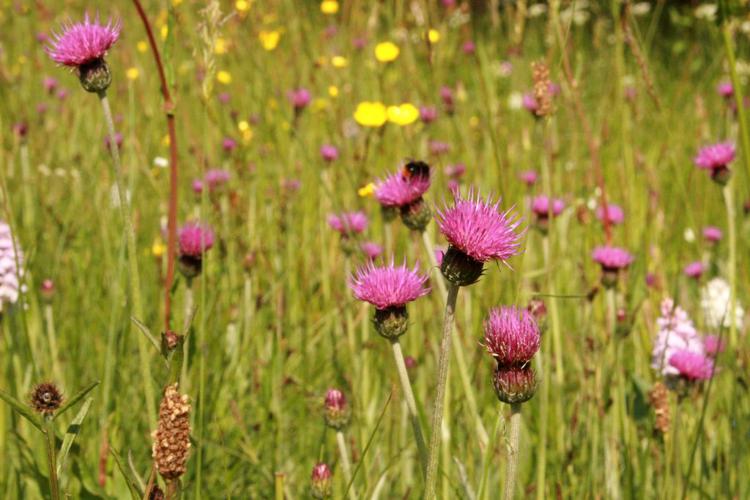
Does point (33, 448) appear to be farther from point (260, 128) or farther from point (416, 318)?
point (260, 128)

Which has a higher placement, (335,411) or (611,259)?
(611,259)

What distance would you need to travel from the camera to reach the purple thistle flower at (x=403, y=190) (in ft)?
3.12

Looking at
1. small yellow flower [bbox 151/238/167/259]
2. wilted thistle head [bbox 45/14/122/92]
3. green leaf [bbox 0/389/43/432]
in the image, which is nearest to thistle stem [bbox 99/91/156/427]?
wilted thistle head [bbox 45/14/122/92]

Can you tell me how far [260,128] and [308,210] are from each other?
65cm

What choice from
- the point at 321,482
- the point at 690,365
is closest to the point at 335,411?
the point at 321,482

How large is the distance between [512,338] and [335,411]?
0.33m

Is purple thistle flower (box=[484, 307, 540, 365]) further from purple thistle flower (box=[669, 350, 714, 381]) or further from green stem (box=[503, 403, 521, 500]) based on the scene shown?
purple thistle flower (box=[669, 350, 714, 381])

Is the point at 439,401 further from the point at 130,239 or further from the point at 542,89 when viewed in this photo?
the point at 542,89

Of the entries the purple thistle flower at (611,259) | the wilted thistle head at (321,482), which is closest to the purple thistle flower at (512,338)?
the wilted thistle head at (321,482)

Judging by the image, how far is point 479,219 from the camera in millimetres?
615

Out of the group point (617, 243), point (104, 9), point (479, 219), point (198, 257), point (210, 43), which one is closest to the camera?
point (479, 219)

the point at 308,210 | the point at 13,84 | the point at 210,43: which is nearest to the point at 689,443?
the point at 210,43

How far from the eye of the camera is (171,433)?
1.77 feet

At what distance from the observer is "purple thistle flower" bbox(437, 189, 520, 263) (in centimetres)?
61
